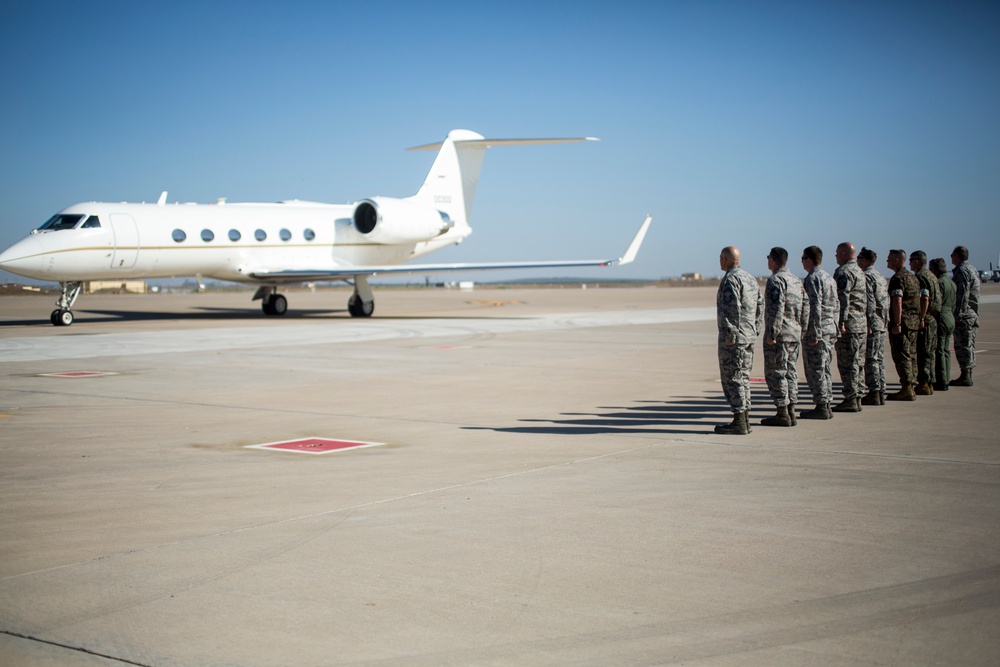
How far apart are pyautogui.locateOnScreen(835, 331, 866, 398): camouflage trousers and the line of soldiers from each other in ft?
0.04

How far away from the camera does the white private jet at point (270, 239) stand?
27078 mm

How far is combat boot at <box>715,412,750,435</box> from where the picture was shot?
30.4 ft

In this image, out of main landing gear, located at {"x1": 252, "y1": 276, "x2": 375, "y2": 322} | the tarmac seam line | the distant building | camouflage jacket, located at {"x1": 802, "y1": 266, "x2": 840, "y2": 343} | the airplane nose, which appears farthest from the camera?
the distant building

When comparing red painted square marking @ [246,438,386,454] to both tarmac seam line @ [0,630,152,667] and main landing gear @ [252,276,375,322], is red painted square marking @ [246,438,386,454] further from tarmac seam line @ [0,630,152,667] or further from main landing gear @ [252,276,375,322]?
main landing gear @ [252,276,375,322]

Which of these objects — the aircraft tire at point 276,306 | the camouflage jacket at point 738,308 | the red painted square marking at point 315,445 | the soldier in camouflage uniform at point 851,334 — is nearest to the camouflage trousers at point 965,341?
the soldier in camouflage uniform at point 851,334

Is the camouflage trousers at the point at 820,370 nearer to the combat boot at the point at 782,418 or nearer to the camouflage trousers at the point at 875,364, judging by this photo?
the combat boot at the point at 782,418

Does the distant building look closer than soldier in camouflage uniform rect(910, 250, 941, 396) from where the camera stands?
No

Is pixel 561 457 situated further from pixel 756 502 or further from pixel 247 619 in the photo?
pixel 247 619

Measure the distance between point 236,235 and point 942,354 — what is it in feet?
76.0

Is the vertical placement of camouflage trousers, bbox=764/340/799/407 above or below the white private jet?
below

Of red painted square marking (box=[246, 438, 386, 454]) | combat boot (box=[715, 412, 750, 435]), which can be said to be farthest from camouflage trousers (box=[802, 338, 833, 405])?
red painted square marking (box=[246, 438, 386, 454])

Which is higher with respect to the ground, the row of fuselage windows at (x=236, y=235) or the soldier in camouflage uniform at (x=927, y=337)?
the row of fuselage windows at (x=236, y=235)

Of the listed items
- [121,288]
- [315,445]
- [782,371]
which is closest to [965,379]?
[782,371]

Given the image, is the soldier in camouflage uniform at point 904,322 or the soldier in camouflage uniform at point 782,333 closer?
the soldier in camouflage uniform at point 782,333
